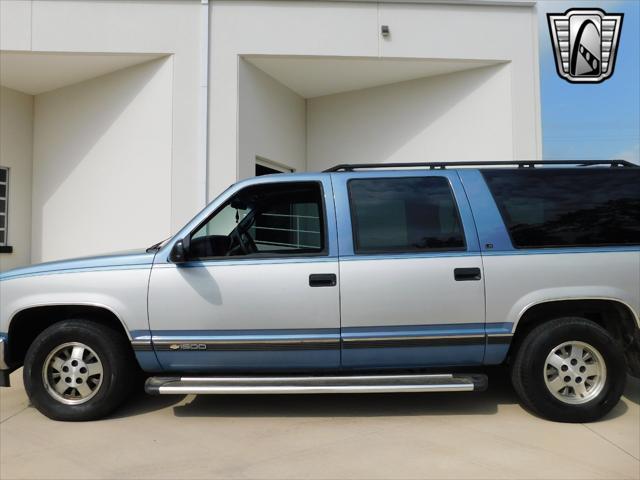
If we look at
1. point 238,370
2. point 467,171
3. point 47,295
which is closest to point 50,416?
point 47,295

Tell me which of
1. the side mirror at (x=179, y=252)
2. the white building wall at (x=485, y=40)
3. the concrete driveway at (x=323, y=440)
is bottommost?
the concrete driveway at (x=323, y=440)

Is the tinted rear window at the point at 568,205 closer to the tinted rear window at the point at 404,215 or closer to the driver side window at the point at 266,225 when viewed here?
the tinted rear window at the point at 404,215

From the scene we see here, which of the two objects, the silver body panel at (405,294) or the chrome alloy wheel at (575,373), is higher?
the silver body panel at (405,294)

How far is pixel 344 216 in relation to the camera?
395 centimetres

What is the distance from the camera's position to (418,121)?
974 centimetres

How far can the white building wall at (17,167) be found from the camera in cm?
947

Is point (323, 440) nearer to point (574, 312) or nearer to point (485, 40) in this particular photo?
point (574, 312)

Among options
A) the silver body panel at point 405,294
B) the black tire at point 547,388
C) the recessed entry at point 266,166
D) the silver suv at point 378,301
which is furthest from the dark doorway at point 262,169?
the black tire at point 547,388

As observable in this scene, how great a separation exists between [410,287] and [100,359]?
8.25 feet

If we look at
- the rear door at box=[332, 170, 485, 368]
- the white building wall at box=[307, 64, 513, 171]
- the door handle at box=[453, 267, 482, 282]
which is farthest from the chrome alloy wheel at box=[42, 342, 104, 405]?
the white building wall at box=[307, 64, 513, 171]

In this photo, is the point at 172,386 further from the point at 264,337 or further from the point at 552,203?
the point at 552,203

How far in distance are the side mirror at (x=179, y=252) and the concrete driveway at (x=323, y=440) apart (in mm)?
1308

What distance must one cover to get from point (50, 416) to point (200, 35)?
658 cm

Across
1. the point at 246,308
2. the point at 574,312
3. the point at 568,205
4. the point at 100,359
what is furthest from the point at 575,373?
the point at 100,359
